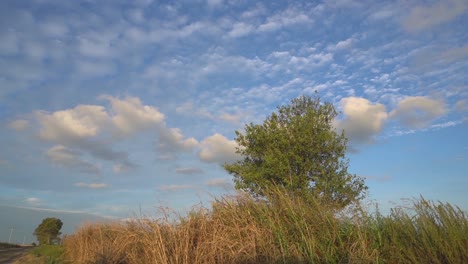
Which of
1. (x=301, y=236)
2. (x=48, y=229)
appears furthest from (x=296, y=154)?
(x=48, y=229)

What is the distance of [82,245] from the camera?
17.8 m

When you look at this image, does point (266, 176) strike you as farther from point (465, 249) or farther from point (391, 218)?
point (465, 249)

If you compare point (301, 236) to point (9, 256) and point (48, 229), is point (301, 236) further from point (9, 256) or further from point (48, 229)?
point (48, 229)

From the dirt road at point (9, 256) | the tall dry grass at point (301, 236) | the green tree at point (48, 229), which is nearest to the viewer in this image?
the tall dry grass at point (301, 236)

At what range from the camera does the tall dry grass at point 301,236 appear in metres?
5.93

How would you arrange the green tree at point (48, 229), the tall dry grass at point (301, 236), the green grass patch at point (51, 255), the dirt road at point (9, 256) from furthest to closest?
1. the green tree at point (48, 229)
2. the dirt road at point (9, 256)
3. the green grass patch at point (51, 255)
4. the tall dry grass at point (301, 236)

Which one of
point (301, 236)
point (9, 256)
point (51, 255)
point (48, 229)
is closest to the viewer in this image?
point (301, 236)

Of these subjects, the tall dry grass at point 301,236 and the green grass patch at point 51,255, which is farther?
the green grass patch at point 51,255

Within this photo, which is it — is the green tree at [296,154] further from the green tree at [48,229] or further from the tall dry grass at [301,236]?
the green tree at [48,229]

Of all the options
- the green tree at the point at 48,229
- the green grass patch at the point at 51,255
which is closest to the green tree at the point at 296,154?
the green grass patch at the point at 51,255

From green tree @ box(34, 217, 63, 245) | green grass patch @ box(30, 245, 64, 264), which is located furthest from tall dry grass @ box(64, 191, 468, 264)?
green tree @ box(34, 217, 63, 245)

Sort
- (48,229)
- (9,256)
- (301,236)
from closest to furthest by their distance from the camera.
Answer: (301,236)
(9,256)
(48,229)

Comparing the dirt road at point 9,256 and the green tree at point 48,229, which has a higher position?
the green tree at point 48,229

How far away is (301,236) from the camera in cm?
700
